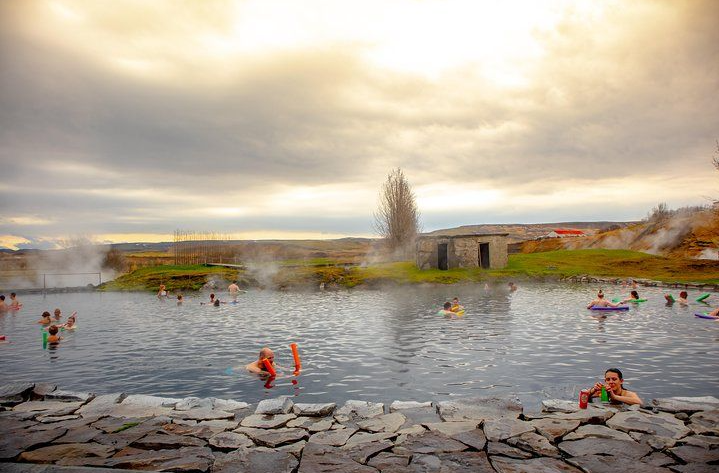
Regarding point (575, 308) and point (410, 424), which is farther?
point (575, 308)

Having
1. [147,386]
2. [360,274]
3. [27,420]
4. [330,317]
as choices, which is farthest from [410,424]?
[360,274]

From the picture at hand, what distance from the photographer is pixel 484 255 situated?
5434cm

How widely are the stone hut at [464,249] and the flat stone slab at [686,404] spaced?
4152cm

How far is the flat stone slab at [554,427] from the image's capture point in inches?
329

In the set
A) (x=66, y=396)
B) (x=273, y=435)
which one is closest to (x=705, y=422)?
(x=273, y=435)

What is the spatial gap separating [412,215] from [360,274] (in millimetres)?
26321

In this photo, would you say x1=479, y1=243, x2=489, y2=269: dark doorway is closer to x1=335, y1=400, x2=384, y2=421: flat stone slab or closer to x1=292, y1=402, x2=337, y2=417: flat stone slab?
x1=335, y1=400, x2=384, y2=421: flat stone slab

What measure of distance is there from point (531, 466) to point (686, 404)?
5276 mm

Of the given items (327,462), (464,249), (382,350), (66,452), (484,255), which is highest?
(464,249)

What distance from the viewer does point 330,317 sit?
27.6 meters

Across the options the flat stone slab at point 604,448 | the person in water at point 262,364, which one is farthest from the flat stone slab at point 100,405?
the flat stone slab at point 604,448

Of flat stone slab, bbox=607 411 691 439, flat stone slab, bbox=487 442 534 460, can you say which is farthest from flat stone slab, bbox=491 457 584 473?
flat stone slab, bbox=607 411 691 439

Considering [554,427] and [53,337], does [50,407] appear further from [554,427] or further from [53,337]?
[53,337]

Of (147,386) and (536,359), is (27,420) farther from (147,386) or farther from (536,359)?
(536,359)
